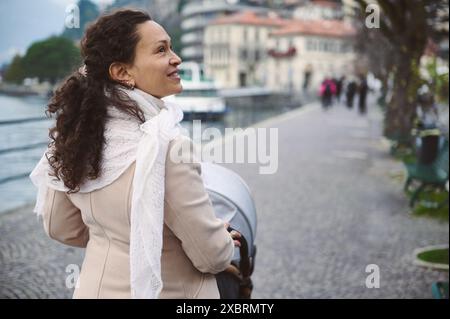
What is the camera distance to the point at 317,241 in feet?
22.0

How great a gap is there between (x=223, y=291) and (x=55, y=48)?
2987 mm

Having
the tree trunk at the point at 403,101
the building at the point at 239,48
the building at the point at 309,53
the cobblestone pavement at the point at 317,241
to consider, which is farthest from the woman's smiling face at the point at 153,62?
the building at the point at 239,48

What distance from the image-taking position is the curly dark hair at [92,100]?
183 centimetres

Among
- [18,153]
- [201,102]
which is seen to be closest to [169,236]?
[18,153]

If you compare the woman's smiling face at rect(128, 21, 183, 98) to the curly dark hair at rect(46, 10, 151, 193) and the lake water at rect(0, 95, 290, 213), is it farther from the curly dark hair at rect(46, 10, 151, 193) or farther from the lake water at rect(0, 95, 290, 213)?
the lake water at rect(0, 95, 290, 213)

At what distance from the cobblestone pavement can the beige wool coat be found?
3.14 metres

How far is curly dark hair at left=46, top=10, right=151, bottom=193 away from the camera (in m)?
1.83

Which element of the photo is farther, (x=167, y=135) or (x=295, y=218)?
(x=295, y=218)

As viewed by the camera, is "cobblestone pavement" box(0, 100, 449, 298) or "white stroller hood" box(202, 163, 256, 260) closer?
"white stroller hood" box(202, 163, 256, 260)

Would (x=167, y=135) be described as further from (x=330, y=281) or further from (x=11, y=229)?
(x=11, y=229)

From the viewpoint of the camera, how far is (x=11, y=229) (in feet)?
23.0

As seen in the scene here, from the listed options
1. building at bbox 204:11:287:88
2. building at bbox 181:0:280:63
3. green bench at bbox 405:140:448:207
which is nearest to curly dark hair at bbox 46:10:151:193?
green bench at bbox 405:140:448:207

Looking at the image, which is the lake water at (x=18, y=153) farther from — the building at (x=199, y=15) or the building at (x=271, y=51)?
the building at (x=199, y=15)
